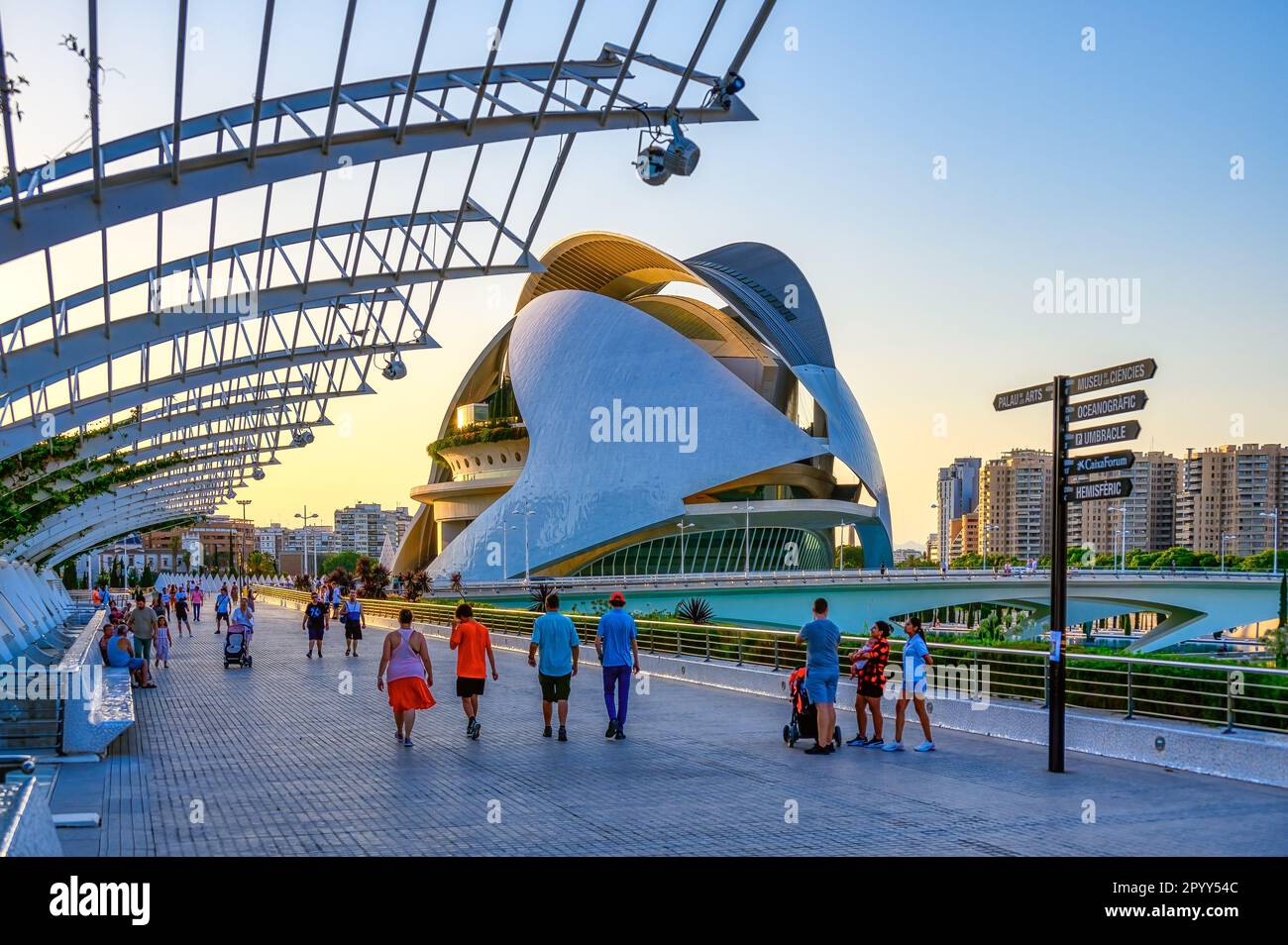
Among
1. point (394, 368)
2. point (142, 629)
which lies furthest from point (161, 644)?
point (394, 368)

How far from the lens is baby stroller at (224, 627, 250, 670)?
21.2 m

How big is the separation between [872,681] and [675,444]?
164 ft

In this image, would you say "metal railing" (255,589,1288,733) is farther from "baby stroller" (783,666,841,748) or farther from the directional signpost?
"baby stroller" (783,666,841,748)

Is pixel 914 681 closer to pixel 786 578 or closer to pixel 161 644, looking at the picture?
pixel 161 644

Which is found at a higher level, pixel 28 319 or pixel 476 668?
pixel 28 319

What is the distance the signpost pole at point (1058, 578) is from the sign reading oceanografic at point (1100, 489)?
12cm

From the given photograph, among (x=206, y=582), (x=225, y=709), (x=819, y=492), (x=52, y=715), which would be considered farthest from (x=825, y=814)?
(x=206, y=582)

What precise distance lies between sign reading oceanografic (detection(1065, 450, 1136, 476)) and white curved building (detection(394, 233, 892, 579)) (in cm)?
4898

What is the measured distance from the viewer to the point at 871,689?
11586 millimetres
